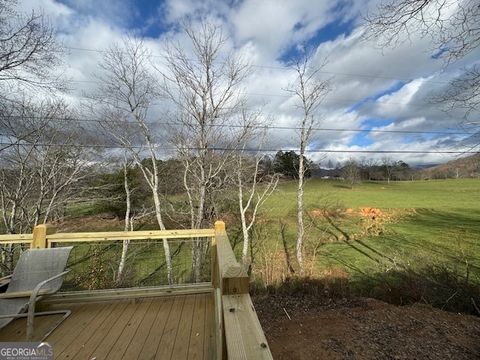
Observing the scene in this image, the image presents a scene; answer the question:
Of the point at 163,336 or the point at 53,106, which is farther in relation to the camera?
the point at 53,106

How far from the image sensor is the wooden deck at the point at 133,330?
243 centimetres

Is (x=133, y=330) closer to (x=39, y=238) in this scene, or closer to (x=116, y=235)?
(x=116, y=235)

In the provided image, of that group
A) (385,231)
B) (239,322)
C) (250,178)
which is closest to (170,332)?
(239,322)

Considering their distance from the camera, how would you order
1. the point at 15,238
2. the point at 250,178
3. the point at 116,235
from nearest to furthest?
1. the point at 15,238
2. the point at 116,235
3. the point at 250,178

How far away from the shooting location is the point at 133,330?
2.76 metres

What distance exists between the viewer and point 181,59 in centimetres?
948

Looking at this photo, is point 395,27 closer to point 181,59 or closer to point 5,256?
point 181,59

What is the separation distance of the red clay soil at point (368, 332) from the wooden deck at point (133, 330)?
256cm

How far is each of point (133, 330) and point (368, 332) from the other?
461 cm

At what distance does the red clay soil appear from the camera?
467 cm

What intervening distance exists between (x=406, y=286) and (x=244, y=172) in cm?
812

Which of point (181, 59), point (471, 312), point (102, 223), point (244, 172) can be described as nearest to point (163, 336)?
point (471, 312)

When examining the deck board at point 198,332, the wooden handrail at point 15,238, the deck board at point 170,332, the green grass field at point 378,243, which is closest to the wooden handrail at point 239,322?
the deck board at point 198,332

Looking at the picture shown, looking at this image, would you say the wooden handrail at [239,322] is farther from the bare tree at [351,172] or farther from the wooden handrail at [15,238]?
the bare tree at [351,172]
